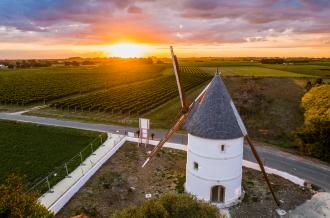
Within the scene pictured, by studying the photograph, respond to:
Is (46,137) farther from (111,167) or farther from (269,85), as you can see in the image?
(269,85)

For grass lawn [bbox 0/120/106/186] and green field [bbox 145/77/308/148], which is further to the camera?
green field [bbox 145/77/308/148]

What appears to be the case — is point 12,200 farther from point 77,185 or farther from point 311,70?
point 311,70

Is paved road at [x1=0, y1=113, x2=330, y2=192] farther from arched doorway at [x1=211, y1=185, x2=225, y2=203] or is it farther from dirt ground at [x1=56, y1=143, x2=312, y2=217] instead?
arched doorway at [x1=211, y1=185, x2=225, y2=203]

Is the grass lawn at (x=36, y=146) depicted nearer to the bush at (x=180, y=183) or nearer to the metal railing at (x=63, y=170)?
the metal railing at (x=63, y=170)

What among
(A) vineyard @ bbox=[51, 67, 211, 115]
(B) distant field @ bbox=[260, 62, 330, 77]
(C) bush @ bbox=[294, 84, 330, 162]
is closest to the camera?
(C) bush @ bbox=[294, 84, 330, 162]

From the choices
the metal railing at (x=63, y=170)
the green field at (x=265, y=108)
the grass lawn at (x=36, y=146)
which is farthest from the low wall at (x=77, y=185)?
the green field at (x=265, y=108)

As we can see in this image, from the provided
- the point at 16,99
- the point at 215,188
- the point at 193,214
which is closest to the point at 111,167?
the point at 215,188

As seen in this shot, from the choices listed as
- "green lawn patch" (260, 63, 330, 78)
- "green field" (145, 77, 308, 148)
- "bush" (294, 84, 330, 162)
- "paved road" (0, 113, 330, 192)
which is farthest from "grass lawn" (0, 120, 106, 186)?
"green lawn patch" (260, 63, 330, 78)
